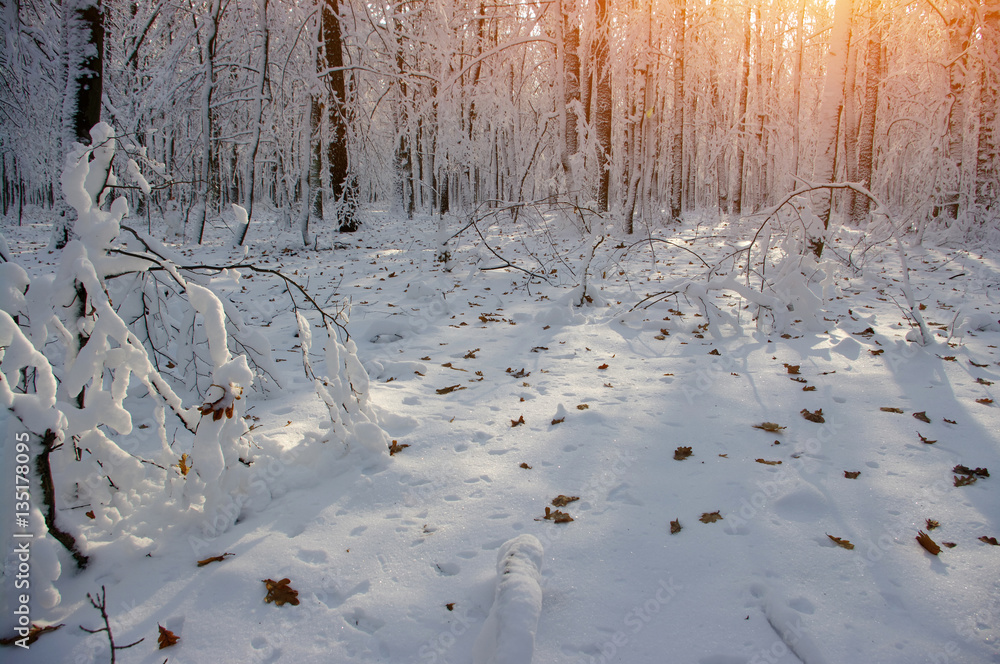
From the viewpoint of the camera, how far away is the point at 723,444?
2.66 metres

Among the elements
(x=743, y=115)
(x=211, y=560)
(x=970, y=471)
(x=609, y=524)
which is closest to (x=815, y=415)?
(x=970, y=471)

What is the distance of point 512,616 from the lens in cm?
144

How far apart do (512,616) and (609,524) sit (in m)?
0.73

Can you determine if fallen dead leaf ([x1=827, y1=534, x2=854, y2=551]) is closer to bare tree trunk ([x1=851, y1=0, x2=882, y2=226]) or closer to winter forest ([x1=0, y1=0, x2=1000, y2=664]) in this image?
winter forest ([x1=0, y1=0, x2=1000, y2=664])

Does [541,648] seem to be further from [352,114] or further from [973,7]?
[973,7]

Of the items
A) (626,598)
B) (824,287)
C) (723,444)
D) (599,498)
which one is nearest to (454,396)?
(599,498)

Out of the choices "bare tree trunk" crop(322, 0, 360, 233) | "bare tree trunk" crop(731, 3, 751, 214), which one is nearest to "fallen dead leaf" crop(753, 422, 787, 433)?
"bare tree trunk" crop(322, 0, 360, 233)

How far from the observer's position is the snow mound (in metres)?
1.38

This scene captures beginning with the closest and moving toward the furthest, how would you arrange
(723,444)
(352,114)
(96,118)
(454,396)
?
(723,444), (454,396), (96,118), (352,114)

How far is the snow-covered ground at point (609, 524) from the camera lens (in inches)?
58.9

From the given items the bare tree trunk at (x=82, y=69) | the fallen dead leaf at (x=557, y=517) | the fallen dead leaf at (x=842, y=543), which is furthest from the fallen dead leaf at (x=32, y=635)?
the bare tree trunk at (x=82, y=69)

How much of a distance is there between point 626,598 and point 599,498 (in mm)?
587

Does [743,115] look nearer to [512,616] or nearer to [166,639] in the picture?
[512,616]

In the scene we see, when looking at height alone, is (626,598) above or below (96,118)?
below
